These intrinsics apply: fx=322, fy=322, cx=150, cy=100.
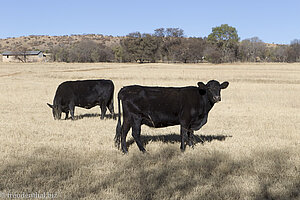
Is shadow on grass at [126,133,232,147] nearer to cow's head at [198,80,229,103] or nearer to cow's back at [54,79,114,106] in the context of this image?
cow's head at [198,80,229,103]

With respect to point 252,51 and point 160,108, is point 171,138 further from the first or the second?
point 252,51

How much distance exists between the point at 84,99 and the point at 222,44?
97399 mm

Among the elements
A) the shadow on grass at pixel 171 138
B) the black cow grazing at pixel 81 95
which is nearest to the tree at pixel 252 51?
the black cow grazing at pixel 81 95

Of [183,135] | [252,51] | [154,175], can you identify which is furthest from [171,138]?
[252,51]

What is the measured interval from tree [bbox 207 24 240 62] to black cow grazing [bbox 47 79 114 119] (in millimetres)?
91769

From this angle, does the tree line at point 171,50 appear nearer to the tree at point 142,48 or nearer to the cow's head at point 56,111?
the tree at point 142,48

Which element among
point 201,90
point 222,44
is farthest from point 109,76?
point 222,44

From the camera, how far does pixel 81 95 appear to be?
500 inches

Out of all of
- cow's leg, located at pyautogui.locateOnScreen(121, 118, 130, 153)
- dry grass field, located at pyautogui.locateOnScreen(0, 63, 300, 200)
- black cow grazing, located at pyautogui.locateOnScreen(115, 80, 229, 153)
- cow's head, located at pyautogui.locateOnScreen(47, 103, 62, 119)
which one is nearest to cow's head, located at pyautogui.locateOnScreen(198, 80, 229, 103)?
black cow grazing, located at pyautogui.locateOnScreen(115, 80, 229, 153)

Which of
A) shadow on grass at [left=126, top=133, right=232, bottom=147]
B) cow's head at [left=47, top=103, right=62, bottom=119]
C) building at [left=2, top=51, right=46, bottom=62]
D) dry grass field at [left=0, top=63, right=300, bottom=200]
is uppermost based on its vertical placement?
building at [left=2, top=51, right=46, bottom=62]

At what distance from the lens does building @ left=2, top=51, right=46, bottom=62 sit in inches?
4149

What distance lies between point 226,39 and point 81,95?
323ft

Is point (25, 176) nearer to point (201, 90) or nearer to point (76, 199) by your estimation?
point (76, 199)

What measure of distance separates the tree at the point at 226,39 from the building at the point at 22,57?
57309mm
